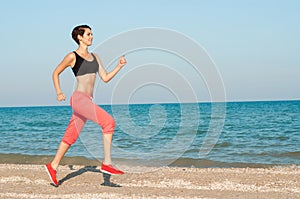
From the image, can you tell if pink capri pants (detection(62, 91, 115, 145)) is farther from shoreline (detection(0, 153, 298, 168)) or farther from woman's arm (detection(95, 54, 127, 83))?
shoreline (detection(0, 153, 298, 168))

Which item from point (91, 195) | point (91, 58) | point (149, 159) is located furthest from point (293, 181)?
point (149, 159)

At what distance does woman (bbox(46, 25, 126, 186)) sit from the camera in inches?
251

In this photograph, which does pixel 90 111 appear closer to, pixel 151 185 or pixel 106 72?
pixel 106 72

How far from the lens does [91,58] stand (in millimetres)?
6555

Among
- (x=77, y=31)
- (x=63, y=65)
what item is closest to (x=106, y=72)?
(x=63, y=65)

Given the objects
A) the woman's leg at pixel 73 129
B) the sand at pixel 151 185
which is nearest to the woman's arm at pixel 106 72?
the woman's leg at pixel 73 129

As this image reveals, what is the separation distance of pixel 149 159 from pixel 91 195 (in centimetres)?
761

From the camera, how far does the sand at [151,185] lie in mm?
6883

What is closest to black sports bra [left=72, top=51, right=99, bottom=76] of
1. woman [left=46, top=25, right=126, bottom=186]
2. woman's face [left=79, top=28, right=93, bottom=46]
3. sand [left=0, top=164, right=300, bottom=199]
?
woman [left=46, top=25, right=126, bottom=186]

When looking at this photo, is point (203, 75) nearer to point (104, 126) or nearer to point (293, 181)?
point (104, 126)

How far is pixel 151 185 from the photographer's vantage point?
309 inches

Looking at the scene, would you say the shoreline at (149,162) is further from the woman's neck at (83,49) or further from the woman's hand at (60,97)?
the woman's hand at (60,97)

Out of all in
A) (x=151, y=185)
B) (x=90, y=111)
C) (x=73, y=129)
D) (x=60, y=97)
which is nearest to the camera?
(x=60, y=97)

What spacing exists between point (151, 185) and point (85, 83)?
2.40 meters
